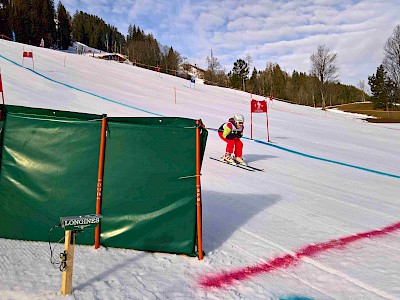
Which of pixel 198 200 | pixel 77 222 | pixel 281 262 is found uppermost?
pixel 77 222

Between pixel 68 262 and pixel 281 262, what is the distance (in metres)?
2.32

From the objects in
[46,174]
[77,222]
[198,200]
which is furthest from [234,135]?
[77,222]

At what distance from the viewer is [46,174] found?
341 cm

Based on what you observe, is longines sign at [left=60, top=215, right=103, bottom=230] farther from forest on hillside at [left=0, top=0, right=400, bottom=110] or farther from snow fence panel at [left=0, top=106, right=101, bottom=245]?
forest on hillside at [left=0, top=0, right=400, bottom=110]

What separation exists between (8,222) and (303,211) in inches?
176

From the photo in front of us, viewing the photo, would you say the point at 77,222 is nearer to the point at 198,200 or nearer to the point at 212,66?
the point at 198,200

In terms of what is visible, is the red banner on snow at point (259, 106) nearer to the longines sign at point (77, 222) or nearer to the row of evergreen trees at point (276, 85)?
the longines sign at point (77, 222)

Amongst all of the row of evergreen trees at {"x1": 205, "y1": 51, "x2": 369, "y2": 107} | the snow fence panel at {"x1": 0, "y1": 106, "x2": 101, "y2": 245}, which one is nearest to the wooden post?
the snow fence panel at {"x1": 0, "y1": 106, "x2": 101, "y2": 245}

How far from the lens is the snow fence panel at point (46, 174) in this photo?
3.40 m

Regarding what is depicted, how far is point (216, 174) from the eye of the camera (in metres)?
7.23

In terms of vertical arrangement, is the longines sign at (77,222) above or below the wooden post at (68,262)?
above

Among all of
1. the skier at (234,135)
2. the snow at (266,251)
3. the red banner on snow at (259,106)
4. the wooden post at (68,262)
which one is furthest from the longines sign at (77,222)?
the red banner on snow at (259,106)

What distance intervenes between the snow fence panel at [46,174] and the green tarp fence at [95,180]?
0.04ft

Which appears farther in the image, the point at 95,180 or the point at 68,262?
the point at 95,180
